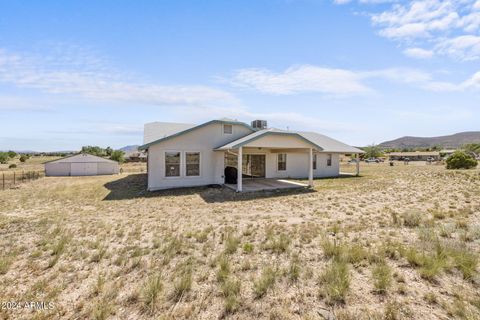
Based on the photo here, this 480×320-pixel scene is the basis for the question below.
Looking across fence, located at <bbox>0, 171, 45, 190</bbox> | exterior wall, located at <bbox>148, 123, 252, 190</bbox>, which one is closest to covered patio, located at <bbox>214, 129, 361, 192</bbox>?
exterior wall, located at <bbox>148, 123, 252, 190</bbox>

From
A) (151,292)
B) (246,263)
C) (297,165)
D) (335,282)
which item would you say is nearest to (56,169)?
(297,165)

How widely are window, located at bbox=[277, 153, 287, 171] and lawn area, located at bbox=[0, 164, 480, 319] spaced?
10.3 m

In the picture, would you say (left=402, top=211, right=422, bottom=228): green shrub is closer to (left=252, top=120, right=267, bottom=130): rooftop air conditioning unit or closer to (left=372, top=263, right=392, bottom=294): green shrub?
(left=372, top=263, right=392, bottom=294): green shrub

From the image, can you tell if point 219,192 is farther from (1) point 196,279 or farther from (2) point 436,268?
(2) point 436,268

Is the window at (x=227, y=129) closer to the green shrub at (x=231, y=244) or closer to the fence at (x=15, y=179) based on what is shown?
the green shrub at (x=231, y=244)

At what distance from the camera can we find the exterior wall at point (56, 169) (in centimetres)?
2788

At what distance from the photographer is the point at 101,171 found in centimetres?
2939

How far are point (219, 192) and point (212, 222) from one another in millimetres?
5550

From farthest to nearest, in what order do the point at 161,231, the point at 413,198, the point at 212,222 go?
the point at 413,198
the point at 212,222
the point at 161,231

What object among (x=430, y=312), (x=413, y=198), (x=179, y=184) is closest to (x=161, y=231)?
(x=430, y=312)

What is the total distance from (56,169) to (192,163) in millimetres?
22201

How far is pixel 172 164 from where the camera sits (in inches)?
584

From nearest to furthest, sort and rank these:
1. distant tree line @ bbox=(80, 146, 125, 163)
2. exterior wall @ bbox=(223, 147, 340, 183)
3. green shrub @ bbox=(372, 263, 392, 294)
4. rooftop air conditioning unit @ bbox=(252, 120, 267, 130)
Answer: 1. green shrub @ bbox=(372, 263, 392, 294)
2. exterior wall @ bbox=(223, 147, 340, 183)
3. rooftop air conditioning unit @ bbox=(252, 120, 267, 130)
4. distant tree line @ bbox=(80, 146, 125, 163)

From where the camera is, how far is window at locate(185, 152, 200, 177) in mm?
15246
